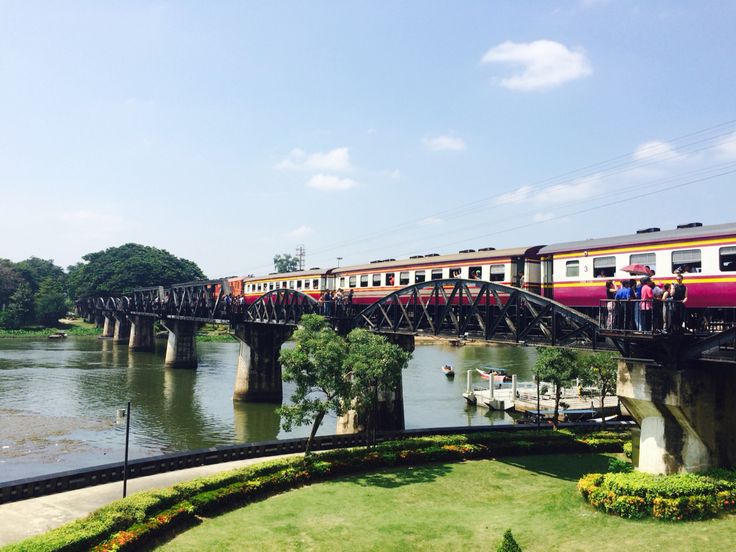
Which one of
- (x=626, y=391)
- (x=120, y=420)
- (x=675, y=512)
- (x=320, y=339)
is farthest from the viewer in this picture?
(x=320, y=339)

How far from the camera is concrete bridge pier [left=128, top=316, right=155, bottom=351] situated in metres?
105

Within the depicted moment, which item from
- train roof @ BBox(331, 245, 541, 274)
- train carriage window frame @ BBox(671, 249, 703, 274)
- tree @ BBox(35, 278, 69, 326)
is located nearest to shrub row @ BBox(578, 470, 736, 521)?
train carriage window frame @ BBox(671, 249, 703, 274)

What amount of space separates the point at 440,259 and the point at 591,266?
1178 cm

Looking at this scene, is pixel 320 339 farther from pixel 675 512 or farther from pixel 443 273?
pixel 675 512

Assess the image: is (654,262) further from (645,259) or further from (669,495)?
(669,495)

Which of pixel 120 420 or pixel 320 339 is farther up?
pixel 320 339

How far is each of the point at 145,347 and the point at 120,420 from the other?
3586 inches

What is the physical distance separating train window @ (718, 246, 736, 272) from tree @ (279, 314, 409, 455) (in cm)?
1526

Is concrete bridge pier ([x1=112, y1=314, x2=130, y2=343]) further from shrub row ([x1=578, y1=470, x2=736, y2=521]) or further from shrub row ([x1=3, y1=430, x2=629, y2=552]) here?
shrub row ([x1=578, y1=470, x2=736, y2=521])

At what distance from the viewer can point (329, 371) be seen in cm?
2794

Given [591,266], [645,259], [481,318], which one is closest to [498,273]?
[481,318]

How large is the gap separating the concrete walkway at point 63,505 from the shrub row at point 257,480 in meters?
1.77

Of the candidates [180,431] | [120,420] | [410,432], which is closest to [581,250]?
[410,432]

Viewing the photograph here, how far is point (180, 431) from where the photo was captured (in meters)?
45.8
